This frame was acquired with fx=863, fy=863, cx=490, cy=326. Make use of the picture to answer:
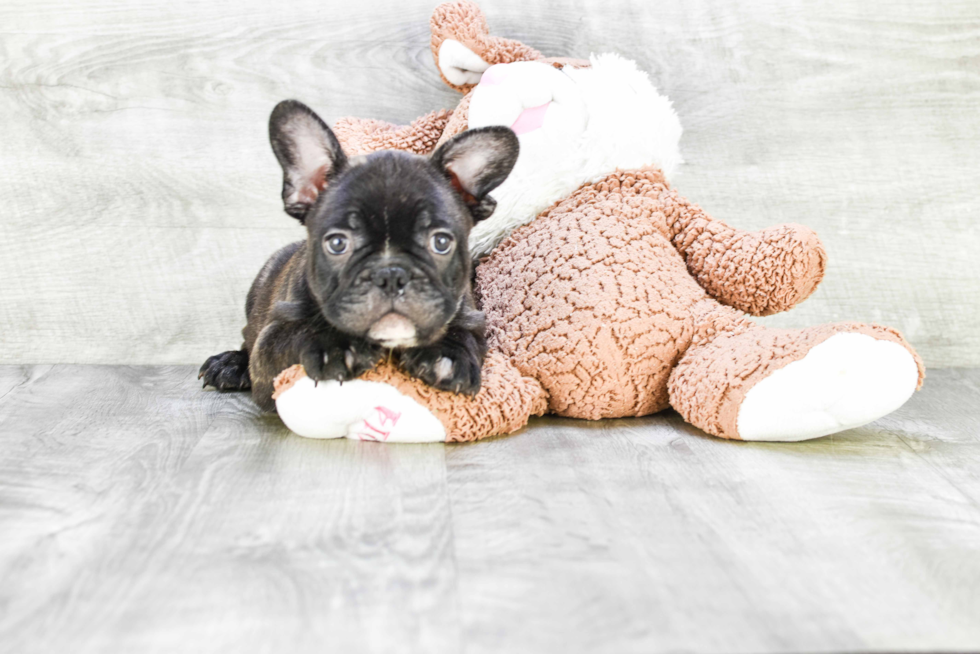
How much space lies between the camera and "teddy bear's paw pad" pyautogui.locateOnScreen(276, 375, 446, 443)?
153 centimetres

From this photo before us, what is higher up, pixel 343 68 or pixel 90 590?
pixel 343 68

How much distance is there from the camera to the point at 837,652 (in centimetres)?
89

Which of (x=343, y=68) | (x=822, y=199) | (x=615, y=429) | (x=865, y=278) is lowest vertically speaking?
(x=615, y=429)

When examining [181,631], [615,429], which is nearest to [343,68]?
[615,429]

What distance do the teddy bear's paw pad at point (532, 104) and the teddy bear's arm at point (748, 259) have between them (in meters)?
0.29

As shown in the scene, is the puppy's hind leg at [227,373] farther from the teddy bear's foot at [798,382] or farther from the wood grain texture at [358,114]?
the teddy bear's foot at [798,382]

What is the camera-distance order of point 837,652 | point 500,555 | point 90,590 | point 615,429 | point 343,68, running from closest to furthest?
point 837,652 → point 90,590 → point 500,555 → point 615,429 → point 343,68

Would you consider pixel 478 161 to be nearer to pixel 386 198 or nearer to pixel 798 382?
pixel 386 198

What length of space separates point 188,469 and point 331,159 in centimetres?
61

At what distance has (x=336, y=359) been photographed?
149 cm

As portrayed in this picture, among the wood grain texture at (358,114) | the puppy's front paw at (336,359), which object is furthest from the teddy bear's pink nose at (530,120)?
the puppy's front paw at (336,359)

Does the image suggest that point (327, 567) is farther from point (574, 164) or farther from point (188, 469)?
point (574, 164)

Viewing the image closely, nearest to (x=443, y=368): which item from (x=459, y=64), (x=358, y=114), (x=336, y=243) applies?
(x=336, y=243)

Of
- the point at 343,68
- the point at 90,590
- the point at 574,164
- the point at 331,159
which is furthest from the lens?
the point at 343,68
